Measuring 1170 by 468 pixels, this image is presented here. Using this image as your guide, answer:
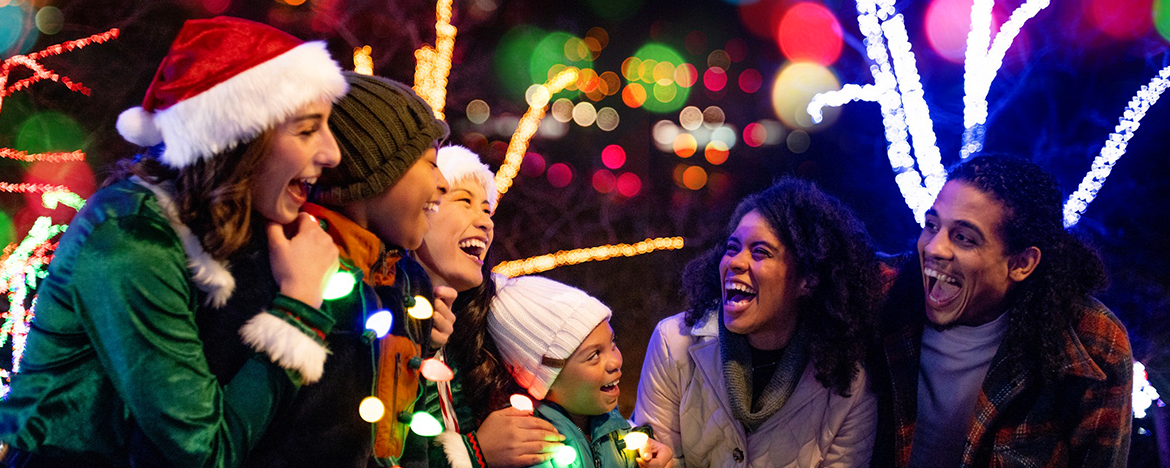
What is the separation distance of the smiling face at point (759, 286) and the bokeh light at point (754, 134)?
1.86 m

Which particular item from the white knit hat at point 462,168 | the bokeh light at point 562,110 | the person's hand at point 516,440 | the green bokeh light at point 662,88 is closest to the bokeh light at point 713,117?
the green bokeh light at point 662,88

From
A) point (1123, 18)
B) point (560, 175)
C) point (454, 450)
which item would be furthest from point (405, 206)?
point (1123, 18)

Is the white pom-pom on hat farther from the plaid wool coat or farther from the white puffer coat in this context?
the plaid wool coat

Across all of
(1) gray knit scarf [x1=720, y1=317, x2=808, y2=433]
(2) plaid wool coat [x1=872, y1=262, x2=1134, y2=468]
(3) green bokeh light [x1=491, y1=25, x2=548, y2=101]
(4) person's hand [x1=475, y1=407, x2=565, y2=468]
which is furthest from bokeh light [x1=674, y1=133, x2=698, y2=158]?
(4) person's hand [x1=475, y1=407, x2=565, y2=468]

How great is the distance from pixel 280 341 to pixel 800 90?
3734 millimetres

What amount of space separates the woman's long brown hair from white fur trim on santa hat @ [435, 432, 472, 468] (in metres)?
0.84

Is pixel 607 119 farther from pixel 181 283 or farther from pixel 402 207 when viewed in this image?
pixel 181 283

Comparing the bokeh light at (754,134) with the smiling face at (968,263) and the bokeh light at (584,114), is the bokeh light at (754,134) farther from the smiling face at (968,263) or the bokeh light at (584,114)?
the smiling face at (968,263)

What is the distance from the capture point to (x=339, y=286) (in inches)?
59.2

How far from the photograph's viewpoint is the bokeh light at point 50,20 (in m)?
2.94

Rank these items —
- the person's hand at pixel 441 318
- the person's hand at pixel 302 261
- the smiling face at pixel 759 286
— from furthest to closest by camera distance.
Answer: the smiling face at pixel 759 286, the person's hand at pixel 441 318, the person's hand at pixel 302 261

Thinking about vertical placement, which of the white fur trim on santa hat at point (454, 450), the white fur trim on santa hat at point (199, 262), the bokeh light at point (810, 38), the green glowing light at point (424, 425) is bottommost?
the white fur trim on santa hat at point (454, 450)

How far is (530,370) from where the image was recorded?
230 cm

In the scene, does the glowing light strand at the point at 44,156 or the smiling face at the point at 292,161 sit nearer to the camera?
the smiling face at the point at 292,161
